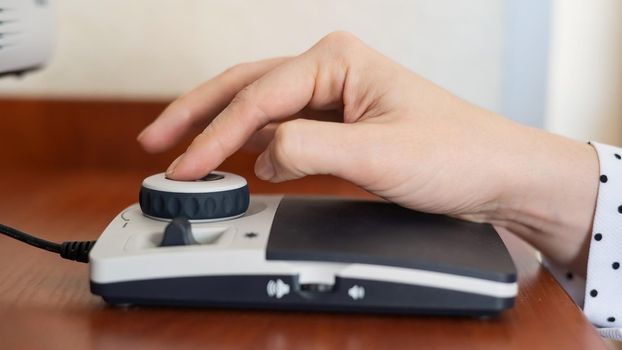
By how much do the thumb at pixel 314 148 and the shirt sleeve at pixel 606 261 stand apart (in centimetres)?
21

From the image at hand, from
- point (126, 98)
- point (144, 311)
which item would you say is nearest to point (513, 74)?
point (126, 98)

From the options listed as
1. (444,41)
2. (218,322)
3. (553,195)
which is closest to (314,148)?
(218,322)

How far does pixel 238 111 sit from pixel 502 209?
21 centimetres

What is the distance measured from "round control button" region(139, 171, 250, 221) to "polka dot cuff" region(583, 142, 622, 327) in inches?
10.3

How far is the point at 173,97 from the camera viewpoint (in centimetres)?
105

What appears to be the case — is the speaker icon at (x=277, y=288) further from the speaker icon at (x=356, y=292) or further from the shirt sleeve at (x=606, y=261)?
the shirt sleeve at (x=606, y=261)

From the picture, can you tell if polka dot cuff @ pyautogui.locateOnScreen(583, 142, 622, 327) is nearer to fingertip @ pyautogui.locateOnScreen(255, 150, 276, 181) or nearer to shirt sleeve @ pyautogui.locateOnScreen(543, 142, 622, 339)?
shirt sleeve @ pyautogui.locateOnScreen(543, 142, 622, 339)

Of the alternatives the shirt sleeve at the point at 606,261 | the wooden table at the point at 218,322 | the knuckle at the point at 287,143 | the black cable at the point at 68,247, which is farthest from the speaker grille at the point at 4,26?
the shirt sleeve at the point at 606,261

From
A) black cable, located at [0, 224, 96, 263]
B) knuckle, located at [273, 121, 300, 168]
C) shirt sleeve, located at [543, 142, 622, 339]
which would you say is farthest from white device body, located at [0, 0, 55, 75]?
shirt sleeve, located at [543, 142, 622, 339]

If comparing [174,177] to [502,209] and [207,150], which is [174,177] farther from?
[502,209]

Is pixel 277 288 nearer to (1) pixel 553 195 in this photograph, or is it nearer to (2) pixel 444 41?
(1) pixel 553 195

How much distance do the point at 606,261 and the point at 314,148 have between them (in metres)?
0.25

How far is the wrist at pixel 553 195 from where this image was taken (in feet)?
1.93

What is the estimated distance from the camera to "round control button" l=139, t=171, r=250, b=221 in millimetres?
503
